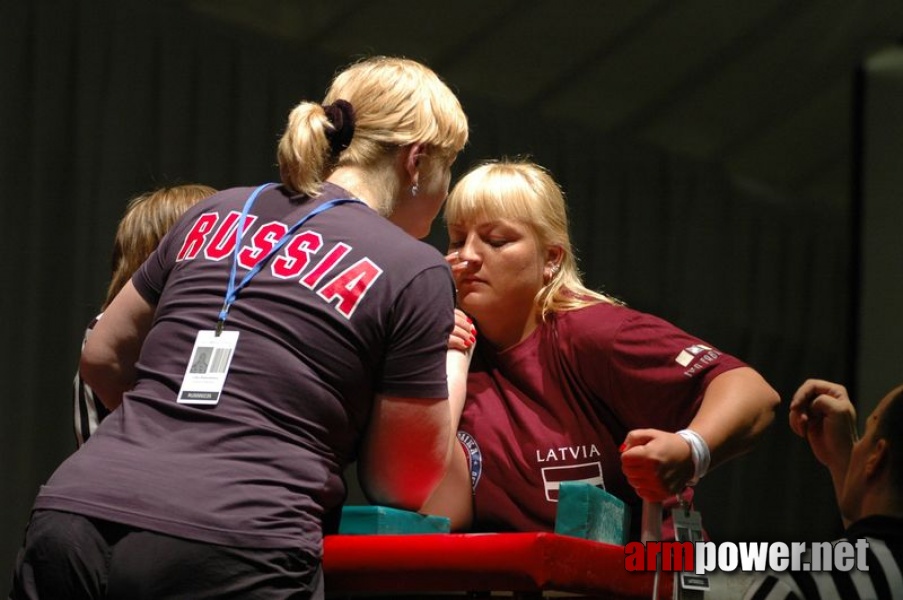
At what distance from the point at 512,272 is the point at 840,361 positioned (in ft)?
17.7

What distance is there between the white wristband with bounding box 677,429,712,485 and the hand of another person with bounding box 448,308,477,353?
542 mm

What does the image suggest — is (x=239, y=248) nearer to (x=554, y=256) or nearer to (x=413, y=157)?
(x=413, y=157)

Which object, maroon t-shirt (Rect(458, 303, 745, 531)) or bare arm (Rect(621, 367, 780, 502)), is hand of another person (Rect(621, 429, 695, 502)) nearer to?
bare arm (Rect(621, 367, 780, 502))

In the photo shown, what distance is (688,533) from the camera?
5.84 feet

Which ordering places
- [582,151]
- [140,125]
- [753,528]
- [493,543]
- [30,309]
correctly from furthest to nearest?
[753,528]
[582,151]
[140,125]
[30,309]
[493,543]

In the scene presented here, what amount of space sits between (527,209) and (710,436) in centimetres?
72

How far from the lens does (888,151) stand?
217 inches

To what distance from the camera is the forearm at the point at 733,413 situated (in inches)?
81.9

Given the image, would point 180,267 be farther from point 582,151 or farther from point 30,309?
point 582,151

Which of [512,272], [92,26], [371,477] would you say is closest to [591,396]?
[512,272]

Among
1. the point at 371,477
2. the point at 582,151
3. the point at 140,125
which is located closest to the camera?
the point at 371,477

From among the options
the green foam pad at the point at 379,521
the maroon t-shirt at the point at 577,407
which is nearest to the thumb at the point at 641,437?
the green foam pad at the point at 379,521

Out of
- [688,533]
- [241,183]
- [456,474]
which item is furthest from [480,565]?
[241,183]

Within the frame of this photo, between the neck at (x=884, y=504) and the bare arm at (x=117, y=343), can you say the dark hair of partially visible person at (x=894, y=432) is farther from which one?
the bare arm at (x=117, y=343)
